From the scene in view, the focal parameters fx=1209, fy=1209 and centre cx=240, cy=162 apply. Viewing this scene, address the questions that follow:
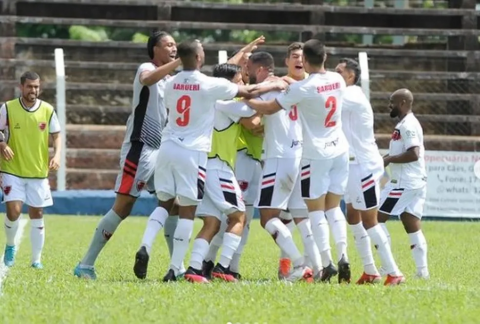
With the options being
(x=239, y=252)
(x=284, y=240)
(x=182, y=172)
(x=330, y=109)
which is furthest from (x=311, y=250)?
(x=182, y=172)

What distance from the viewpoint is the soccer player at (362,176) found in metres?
11.3

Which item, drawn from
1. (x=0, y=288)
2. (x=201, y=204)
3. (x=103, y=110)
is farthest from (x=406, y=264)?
(x=103, y=110)

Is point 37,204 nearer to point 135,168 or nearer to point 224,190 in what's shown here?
point 135,168

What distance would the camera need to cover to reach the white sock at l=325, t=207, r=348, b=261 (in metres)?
11.0

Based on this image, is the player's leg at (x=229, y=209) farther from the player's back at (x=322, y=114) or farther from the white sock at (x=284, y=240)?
the player's back at (x=322, y=114)

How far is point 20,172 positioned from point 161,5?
1602 cm

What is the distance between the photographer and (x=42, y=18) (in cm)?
2861

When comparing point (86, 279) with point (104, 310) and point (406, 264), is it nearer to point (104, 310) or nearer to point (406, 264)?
point (104, 310)

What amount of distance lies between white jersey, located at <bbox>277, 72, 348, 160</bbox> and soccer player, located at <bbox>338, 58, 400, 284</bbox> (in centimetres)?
41

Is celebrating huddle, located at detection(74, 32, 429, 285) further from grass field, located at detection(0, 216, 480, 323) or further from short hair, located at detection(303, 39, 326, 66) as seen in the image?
grass field, located at detection(0, 216, 480, 323)

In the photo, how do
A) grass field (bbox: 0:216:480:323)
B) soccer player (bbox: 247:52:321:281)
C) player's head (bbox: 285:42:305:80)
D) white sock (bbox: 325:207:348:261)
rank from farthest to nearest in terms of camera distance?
player's head (bbox: 285:42:305:80)
soccer player (bbox: 247:52:321:281)
white sock (bbox: 325:207:348:261)
grass field (bbox: 0:216:480:323)

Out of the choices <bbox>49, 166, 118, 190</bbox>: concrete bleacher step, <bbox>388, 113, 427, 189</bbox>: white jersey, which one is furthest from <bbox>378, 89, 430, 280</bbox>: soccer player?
<bbox>49, 166, 118, 190</bbox>: concrete bleacher step

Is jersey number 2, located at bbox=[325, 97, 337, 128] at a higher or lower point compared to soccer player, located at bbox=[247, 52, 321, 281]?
higher

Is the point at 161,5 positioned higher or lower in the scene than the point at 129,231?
higher
